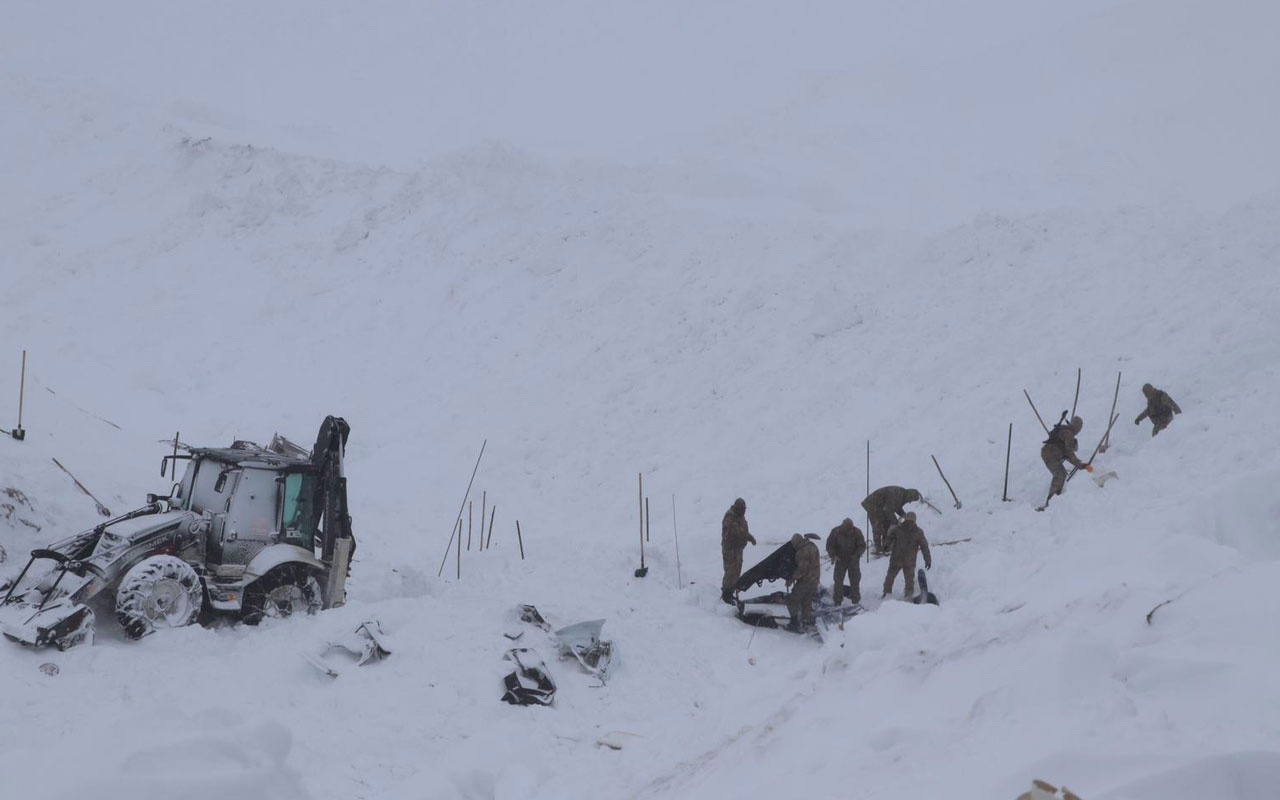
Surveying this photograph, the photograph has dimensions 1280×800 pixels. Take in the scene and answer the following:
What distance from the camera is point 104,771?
4676 millimetres

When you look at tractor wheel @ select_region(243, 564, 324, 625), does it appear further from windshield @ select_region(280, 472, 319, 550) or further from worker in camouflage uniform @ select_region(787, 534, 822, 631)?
worker in camouflage uniform @ select_region(787, 534, 822, 631)

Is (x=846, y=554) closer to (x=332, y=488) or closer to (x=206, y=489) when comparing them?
(x=332, y=488)

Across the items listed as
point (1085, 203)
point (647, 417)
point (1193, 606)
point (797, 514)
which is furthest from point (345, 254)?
point (1193, 606)

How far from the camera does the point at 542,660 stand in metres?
8.84

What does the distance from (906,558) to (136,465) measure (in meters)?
12.6

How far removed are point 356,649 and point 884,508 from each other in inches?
280

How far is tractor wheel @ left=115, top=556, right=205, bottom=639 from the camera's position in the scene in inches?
327

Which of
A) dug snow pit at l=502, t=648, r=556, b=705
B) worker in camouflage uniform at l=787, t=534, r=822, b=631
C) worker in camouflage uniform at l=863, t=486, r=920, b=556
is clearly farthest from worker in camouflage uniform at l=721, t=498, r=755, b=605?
dug snow pit at l=502, t=648, r=556, b=705

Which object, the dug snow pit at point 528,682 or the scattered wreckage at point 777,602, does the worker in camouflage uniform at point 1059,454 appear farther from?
the dug snow pit at point 528,682

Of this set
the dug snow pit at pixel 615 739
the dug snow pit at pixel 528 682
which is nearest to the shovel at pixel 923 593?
the dug snow pit at pixel 615 739

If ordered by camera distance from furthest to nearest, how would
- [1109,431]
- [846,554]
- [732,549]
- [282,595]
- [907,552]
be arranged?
1. [1109,431]
2. [732,549]
3. [846,554]
4. [907,552]
5. [282,595]

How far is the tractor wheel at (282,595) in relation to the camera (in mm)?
9453

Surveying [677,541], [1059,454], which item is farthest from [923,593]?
[677,541]

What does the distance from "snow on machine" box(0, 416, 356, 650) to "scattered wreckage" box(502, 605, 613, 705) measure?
8.12 ft
